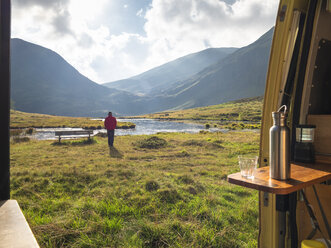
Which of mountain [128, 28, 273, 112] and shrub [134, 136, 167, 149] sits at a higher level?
mountain [128, 28, 273, 112]

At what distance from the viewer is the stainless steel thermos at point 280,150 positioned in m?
0.73

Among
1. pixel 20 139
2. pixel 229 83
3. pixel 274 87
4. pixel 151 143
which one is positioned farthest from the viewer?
pixel 229 83

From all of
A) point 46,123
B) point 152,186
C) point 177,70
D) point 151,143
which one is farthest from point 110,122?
point 177,70

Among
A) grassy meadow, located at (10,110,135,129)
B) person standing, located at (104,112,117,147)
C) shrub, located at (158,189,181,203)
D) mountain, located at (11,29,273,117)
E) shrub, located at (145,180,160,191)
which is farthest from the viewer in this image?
mountain, located at (11,29,273,117)

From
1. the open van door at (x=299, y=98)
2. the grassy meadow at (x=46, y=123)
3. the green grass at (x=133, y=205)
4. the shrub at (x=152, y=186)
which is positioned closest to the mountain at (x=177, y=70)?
the grassy meadow at (x=46, y=123)

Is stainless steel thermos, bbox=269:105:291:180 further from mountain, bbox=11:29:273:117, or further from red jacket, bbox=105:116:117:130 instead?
mountain, bbox=11:29:273:117

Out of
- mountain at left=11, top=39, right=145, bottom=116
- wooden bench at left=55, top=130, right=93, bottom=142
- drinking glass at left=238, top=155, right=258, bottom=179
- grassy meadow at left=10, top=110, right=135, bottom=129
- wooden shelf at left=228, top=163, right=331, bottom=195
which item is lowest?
wooden bench at left=55, top=130, right=93, bottom=142

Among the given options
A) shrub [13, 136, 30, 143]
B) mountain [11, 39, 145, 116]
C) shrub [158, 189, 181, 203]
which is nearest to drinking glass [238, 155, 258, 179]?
shrub [158, 189, 181, 203]

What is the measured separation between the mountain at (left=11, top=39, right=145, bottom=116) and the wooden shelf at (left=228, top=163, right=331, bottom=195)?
170 feet

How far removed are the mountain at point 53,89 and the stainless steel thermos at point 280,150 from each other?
5196cm

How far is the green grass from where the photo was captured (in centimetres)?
195

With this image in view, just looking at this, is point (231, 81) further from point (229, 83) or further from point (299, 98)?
point (299, 98)

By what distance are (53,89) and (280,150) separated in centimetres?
7389

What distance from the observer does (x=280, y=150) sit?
74 centimetres
